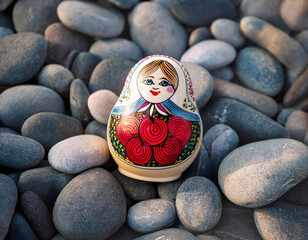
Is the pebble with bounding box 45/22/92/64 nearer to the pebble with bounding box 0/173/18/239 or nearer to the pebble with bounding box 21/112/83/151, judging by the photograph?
the pebble with bounding box 21/112/83/151

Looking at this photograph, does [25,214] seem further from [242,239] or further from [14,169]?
[242,239]

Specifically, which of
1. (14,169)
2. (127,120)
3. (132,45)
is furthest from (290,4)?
(14,169)

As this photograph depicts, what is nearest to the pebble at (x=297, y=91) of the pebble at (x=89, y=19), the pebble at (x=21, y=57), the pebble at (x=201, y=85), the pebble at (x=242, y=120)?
the pebble at (x=242, y=120)

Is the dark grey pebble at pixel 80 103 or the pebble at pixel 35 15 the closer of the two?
the dark grey pebble at pixel 80 103

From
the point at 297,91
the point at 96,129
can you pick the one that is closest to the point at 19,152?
the point at 96,129

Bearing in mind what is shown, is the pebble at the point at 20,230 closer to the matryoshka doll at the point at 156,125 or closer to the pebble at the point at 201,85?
the matryoshka doll at the point at 156,125

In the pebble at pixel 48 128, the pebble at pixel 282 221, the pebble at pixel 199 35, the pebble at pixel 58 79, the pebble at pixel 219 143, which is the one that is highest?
the pebble at pixel 199 35

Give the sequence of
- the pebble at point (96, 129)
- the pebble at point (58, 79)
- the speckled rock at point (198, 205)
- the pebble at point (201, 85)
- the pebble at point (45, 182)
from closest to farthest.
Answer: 1. the speckled rock at point (198, 205)
2. the pebble at point (45, 182)
3. the pebble at point (96, 129)
4. the pebble at point (201, 85)
5. the pebble at point (58, 79)
